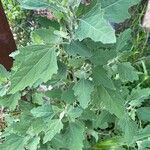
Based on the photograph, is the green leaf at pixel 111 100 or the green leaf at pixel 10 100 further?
the green leaf at pixel 10 100

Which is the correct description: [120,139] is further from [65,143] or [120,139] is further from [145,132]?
[65,143]

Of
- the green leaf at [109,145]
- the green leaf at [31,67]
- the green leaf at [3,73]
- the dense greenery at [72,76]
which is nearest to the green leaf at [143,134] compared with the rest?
the dense greenery at [72,76]

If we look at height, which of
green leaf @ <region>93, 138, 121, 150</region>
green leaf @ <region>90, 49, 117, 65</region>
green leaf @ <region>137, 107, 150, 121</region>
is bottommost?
green leaf @ <region>93, 138, 121, 150</region>

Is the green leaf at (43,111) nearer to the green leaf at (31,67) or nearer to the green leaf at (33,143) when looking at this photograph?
the green leaf at (33,143)

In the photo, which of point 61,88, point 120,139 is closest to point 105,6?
point 61,88

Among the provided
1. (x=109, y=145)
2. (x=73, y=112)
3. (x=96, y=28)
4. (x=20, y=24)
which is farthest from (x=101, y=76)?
(x=20, y=24)

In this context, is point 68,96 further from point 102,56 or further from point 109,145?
point 109,145

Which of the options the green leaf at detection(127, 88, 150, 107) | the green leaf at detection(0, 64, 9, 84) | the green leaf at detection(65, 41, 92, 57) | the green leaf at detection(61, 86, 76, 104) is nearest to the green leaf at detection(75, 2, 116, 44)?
the green leaf at detection(65, 41, 92, 57)

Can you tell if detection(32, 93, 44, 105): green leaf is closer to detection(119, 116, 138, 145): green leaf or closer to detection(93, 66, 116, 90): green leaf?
detection(119, 116, 138, 145): green leaf
